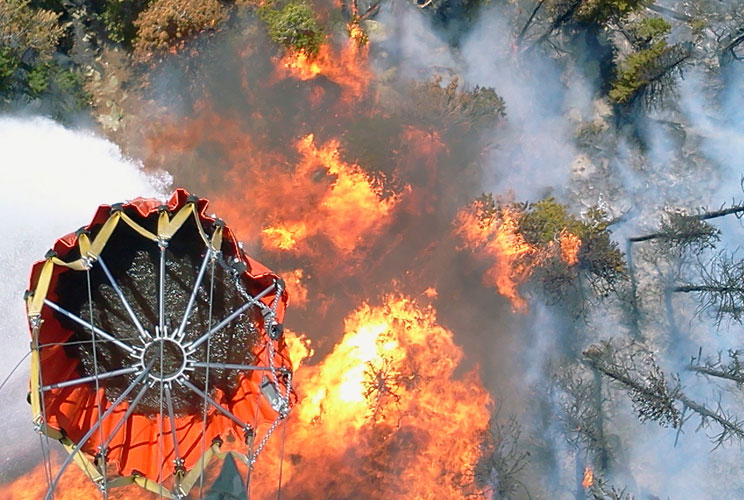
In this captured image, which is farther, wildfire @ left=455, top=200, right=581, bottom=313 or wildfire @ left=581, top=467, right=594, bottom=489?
wildfire @ left=455, top=200, right=581, bottom=313

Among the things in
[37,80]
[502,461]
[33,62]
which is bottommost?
[502,461]

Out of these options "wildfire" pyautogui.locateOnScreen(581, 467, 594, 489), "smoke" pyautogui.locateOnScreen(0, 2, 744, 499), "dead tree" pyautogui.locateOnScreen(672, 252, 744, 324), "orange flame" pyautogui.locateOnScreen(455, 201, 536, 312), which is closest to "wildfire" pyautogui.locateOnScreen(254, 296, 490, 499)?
"smoke" pyautogui.locateOnScreen(0, 2, 744, 499)

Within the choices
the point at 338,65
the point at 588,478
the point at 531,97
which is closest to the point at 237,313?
the point at 338,65

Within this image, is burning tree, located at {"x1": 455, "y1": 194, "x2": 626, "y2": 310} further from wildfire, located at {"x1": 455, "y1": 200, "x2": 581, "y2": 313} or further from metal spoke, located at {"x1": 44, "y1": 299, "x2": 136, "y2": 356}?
metal spoke, located at {"x1": 44, "y1": 299, "x2": 136, "y2": 356}

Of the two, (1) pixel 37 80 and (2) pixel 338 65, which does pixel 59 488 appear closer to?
(1) pixel 37 80

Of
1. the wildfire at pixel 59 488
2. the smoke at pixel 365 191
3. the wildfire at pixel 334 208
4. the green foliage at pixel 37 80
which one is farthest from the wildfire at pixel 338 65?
the wildfire at pixel 59 488

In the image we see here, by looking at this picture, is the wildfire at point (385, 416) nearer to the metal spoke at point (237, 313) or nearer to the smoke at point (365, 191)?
the smoke at point (365, 191)
